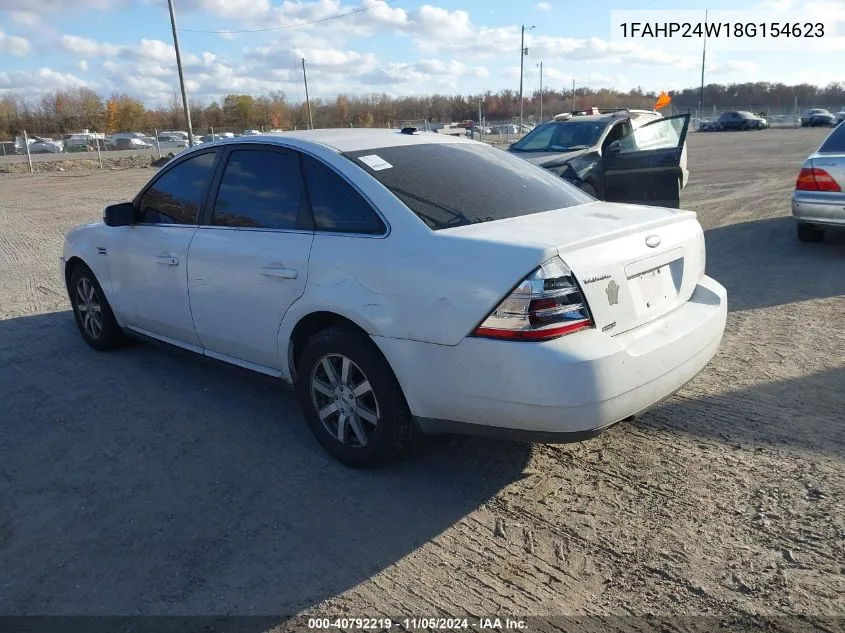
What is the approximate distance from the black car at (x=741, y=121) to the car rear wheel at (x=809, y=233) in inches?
2026

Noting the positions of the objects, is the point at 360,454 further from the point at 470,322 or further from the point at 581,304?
the point at 581,304

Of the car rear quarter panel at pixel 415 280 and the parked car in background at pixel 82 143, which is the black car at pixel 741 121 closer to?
the parked car in background at pixel 82 143

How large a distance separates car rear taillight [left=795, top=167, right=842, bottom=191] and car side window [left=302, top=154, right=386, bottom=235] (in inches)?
252

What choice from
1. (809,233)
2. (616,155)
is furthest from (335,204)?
(809,233)

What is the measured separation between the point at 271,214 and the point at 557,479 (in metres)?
2.08

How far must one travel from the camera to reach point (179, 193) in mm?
4492

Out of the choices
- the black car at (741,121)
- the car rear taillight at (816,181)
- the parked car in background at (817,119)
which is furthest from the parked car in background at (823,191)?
the parked car in background at (817,119)

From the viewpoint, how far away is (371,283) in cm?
313

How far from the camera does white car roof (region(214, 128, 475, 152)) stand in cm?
378

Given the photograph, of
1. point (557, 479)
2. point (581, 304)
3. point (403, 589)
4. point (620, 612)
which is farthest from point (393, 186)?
point (620, 612)

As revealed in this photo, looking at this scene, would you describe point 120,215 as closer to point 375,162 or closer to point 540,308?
point 375,162

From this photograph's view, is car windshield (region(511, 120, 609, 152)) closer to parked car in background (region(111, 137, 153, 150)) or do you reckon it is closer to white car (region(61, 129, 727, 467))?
white car (region(61, 129, 727, 467))

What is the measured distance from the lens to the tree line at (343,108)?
73.2 metres

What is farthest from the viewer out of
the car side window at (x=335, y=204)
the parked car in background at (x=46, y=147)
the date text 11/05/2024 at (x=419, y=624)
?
the parked car in background at (x=46, y=147)
